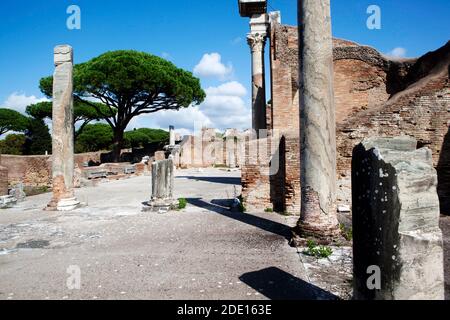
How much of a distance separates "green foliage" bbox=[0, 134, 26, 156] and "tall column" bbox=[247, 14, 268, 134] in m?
29.9

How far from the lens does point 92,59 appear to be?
85.0 feet

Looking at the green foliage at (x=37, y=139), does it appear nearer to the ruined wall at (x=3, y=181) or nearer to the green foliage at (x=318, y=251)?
the ruined wall at (x=3, y=181)

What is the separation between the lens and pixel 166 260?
164 inches

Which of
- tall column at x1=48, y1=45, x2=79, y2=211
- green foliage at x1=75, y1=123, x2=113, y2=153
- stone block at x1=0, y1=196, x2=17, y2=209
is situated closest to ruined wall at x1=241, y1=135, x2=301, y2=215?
tall column at x1=48, y1=45, x2=79, y2=211

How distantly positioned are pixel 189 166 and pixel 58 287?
26.2 meters

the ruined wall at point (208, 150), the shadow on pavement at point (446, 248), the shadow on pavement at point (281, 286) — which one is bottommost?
the shadow on pavement at point (281, 286)

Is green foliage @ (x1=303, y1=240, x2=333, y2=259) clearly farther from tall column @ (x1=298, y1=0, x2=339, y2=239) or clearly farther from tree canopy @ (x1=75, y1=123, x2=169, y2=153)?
tree canopy @ (x1=75, y1=123, x2=169, y2=153)

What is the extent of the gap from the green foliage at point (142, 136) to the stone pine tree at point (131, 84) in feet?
46.2

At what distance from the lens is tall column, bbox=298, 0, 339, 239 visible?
4762 millimetres

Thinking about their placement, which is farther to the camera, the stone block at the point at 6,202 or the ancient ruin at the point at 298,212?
the stone block at the point at 6,202

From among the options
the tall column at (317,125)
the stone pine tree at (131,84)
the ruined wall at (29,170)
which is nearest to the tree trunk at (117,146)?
the stone pine tree at (131,84)

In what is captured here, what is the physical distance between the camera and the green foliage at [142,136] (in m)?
43.7

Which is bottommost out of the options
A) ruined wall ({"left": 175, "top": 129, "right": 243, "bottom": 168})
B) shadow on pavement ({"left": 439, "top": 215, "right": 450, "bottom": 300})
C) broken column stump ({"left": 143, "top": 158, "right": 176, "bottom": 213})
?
shadow on pavement ({"left": 439, "top": 215, "right": 450, "bottom": 300})

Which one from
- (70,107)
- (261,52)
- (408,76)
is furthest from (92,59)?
(408,76)
